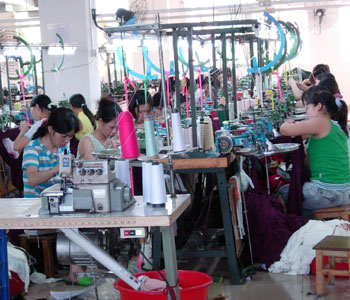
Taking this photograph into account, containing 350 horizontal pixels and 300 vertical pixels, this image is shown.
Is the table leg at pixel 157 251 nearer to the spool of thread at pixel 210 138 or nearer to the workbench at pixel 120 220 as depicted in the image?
the spool of thread at pixel 210 138

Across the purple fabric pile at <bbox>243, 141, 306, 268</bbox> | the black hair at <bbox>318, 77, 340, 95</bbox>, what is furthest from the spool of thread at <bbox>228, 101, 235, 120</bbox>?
the purple fabric pile at <bbox>243, 141, 306, 268</bbox>

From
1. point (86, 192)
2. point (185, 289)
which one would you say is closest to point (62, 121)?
point (86, 192)

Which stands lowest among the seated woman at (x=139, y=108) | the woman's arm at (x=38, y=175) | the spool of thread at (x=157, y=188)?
the woman's arm at (x=38, y=175)

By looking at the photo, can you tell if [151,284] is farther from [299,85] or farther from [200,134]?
[299,85]

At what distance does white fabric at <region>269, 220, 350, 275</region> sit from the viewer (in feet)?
13.3

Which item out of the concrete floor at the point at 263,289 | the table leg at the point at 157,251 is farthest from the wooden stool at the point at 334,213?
the table leg at the point at 157,251

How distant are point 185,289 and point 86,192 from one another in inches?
28.0

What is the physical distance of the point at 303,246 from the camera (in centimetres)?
408

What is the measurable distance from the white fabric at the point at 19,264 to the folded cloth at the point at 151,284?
3.82ft

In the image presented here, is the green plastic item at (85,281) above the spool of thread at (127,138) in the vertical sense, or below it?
below

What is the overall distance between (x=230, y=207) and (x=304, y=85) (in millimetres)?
4464

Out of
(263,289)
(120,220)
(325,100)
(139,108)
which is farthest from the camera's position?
(139,108)

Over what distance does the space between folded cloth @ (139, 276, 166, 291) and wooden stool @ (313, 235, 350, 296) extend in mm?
1059

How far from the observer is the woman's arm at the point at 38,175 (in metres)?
3.97
